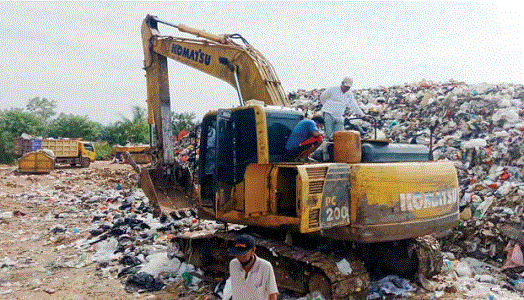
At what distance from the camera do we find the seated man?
458 cm

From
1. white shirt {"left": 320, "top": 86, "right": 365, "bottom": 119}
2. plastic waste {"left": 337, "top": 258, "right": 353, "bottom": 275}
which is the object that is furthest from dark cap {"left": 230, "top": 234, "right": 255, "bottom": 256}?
white shirt {"left": 320, "top": 86, "right": 365, "bottom": 119}

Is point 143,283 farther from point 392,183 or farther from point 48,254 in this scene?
point 392,183

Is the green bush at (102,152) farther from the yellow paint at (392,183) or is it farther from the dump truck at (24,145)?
the yellow paint at (392,183)

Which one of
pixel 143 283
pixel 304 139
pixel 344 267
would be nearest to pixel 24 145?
pixel 143 283

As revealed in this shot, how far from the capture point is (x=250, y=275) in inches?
112

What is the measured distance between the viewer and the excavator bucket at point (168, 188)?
738 cm

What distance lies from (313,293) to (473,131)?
25.6 ft

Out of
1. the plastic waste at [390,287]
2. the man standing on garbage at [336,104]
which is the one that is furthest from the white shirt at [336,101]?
the plastic waste at [390,287]

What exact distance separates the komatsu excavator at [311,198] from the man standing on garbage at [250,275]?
1090mm

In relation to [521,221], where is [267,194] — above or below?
above

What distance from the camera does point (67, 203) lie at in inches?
496

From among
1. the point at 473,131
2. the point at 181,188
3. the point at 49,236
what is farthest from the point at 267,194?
the point at 473,131

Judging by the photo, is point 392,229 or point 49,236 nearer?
point 392,229

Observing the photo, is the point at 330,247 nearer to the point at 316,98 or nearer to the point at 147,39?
the point at 147,39
